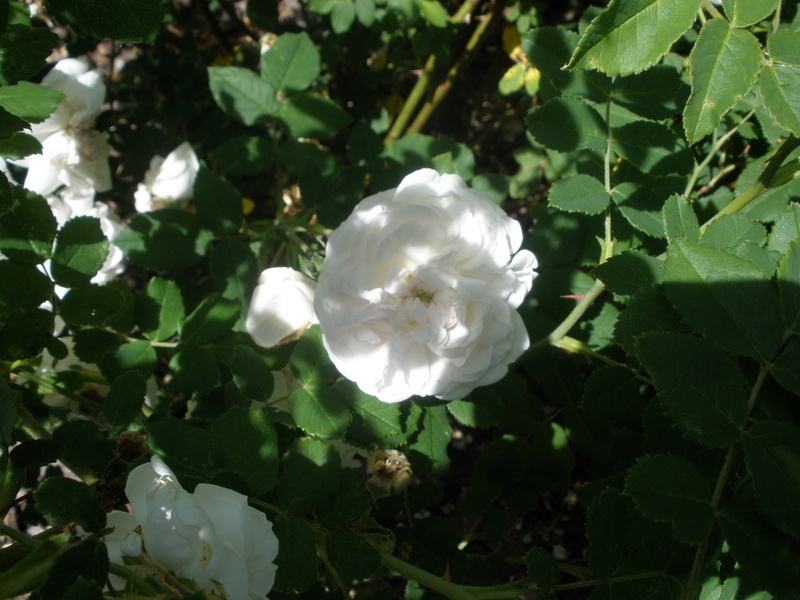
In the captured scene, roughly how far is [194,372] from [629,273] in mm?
929

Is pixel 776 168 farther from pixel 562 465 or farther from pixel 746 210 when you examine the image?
pixel 562 465

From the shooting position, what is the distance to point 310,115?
5.93 feet

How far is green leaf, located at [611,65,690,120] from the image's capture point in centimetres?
145

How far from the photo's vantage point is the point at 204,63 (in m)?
2.60

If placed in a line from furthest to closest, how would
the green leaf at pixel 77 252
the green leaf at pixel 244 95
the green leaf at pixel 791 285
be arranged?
the green leaf at pixel 244 95 < the green leaf at pixel 77 252 < the green leaf at pixel 791 285

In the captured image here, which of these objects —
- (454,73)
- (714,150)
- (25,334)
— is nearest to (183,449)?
(25,334)

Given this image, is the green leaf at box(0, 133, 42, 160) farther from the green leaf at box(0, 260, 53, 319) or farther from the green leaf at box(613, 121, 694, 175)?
the green leaf at box(613, 121, 694, 175)

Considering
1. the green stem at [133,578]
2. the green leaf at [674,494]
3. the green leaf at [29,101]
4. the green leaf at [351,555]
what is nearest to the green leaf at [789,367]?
the green leaf at [674,494]

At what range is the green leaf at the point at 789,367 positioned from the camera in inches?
40.1

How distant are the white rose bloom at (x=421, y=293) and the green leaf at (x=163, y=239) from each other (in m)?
0.63

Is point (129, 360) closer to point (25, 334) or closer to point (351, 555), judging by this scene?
point (25, 334)

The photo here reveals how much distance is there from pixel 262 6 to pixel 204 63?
1.67 feet

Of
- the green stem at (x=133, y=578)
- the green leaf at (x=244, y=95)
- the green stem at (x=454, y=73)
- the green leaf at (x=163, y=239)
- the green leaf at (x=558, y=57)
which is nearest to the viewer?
the green stem at (x=133, y=578)

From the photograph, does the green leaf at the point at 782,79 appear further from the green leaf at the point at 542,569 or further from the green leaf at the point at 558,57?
the green leaf at the point at 542,569
